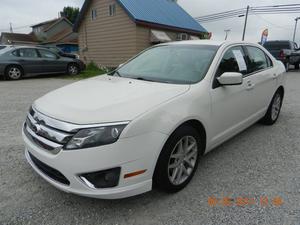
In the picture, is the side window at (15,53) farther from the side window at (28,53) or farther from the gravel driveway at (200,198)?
the gravel driveway at (200,198)

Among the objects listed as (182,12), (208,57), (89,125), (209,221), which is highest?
(182,12)

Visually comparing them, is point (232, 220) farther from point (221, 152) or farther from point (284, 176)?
point (221, 152)

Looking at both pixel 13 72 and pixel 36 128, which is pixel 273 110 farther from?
pixel 13 72

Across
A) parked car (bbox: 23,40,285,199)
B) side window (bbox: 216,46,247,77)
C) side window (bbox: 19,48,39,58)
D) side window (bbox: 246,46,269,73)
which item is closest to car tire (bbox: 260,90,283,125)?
side window (bbox: 246,46,269,73)

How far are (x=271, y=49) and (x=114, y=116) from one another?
634 inches

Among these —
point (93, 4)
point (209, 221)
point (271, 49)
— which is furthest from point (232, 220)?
point (93, 4)

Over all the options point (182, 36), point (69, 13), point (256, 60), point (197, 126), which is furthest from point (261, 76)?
point (69, 13)

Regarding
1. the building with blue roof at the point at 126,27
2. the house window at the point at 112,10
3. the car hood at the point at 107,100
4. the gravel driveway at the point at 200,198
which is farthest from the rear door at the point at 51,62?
the car hood at the point at 107,100

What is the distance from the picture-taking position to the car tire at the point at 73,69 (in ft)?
40.9

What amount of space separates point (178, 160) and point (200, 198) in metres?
0.44

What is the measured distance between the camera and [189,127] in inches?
99.0

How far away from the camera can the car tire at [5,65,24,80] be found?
1053cm

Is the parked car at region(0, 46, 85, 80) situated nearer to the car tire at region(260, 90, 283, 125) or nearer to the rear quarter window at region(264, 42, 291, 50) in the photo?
the car tire at region(260, 90, 283, 125)

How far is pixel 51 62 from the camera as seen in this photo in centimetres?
1161
